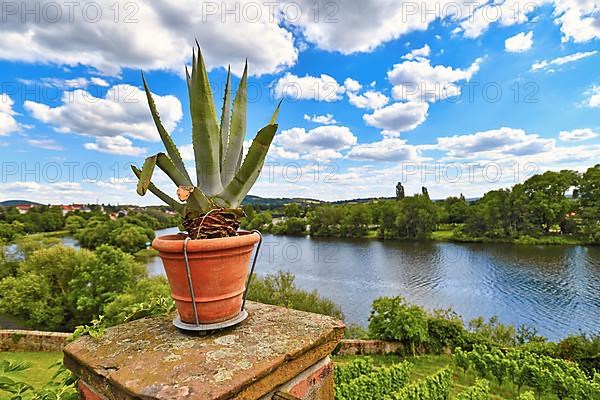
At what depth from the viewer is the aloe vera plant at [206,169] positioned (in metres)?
1.17

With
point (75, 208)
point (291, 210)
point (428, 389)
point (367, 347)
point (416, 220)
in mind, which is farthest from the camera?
point (291, 210)

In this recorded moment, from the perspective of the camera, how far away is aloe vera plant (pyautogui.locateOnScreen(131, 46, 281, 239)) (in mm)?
1174

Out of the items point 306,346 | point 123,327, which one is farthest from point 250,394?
point 123,327

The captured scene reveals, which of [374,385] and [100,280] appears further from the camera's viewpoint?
[100,280]

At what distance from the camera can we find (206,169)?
1258mm

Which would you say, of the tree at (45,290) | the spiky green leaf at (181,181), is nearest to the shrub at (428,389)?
the spiky green leaf at (181,181)

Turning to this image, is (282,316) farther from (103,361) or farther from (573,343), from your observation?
(573,343)

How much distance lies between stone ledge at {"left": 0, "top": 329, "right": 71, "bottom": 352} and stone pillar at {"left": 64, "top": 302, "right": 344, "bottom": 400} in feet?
34.8

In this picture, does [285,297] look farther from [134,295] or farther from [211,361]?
[211,361]

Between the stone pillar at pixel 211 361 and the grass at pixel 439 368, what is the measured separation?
654 cm

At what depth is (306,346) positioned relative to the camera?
3.34 feet

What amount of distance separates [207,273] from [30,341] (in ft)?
37.9

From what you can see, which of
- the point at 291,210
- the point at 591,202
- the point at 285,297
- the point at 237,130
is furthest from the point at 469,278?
the point at 291,210

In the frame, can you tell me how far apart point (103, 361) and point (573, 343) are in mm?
12995
